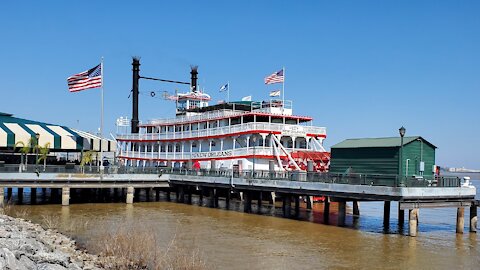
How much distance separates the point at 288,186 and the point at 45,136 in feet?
81.6

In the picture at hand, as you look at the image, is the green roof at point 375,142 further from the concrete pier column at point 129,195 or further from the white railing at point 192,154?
the concrete pier column at point 129,195

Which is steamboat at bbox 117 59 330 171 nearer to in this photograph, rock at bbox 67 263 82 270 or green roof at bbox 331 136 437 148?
green roof at bbox 331 136 437 148

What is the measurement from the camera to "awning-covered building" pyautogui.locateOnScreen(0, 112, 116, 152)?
146 ft

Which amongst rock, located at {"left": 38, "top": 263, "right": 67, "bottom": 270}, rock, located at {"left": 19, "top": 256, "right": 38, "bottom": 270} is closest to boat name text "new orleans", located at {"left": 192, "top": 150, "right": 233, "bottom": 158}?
rock, located at {"left": 38, "top": 263, "right": 67, "bottom": 270}

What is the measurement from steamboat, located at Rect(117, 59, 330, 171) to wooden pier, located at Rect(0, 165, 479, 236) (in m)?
3.13

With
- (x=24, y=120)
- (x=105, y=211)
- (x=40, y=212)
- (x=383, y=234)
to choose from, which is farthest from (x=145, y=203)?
(x=383, y=234)

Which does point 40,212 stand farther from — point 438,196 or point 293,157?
point 438,196

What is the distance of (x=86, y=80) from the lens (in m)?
40.7

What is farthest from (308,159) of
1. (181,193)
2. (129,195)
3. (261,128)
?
(129,195)

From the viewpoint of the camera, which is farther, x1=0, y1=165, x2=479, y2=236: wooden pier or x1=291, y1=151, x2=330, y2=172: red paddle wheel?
x1=291, y1=151, x2=330, y2=172: red paddle wheel

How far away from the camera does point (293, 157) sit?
43.9 m

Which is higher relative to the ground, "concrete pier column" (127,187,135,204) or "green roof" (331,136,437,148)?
"green roof" (331,136,437,148)

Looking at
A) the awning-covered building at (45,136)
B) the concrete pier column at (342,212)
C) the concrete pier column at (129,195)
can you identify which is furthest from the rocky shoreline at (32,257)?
the awning-covered building at (45,136)

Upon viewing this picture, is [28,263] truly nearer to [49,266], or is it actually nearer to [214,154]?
[49,266]
